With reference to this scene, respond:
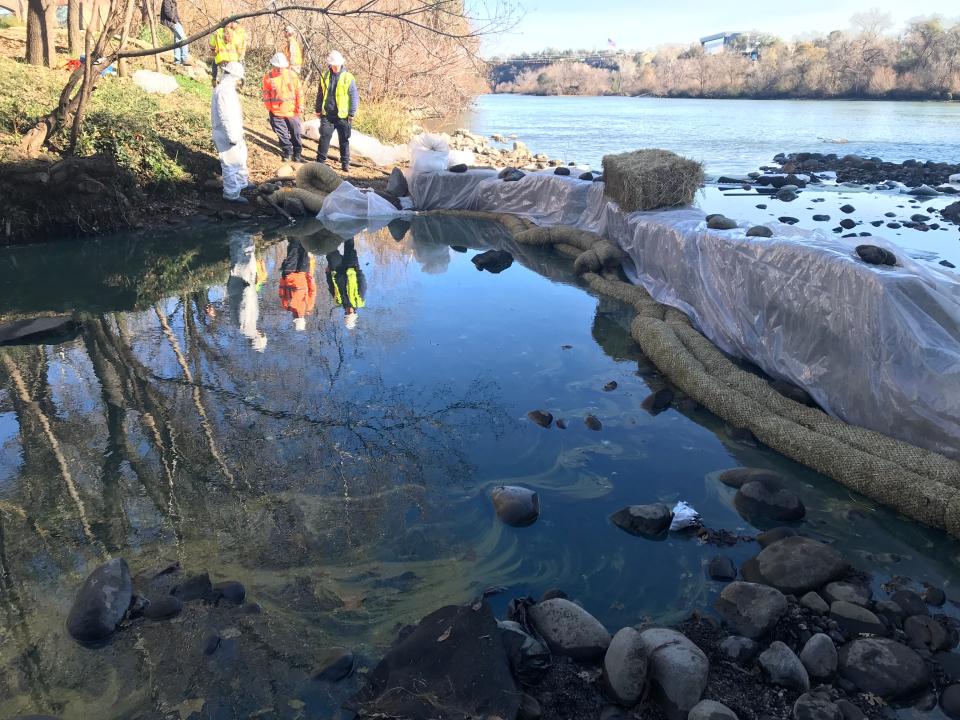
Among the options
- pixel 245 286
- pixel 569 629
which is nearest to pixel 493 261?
pixel 245 286

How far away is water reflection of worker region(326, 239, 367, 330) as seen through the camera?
23.7ft

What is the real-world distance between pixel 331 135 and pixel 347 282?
5.64 metres

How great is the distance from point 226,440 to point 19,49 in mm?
14205

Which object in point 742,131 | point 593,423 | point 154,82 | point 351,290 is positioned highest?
point 742,131

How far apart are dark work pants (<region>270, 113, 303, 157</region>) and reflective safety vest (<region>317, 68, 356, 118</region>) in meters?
0.54

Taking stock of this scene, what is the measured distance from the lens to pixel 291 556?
3529 mm

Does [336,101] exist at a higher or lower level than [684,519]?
higher

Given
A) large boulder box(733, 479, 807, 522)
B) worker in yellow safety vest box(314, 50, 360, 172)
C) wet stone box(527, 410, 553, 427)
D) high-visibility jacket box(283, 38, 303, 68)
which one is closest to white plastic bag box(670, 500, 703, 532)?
large boulder box(733, 479, 807, 522)

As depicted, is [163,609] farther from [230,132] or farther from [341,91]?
[341,91]

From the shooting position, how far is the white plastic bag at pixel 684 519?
149 inches

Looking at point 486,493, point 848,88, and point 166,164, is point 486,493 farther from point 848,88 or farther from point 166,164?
point 848,88

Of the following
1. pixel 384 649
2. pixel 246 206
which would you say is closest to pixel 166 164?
pixel 246 206

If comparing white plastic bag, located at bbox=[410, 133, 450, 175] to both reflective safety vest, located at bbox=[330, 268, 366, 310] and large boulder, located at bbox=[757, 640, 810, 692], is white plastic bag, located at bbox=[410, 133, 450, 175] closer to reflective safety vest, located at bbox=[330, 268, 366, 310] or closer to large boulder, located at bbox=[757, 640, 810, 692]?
reflective safety vest, located at bbox=[330, 268, 366, 310]

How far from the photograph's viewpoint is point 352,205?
448 inches
